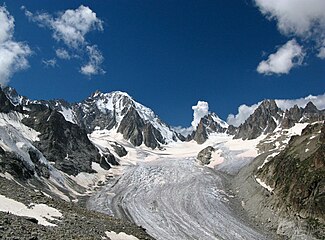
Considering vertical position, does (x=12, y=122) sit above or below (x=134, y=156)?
below

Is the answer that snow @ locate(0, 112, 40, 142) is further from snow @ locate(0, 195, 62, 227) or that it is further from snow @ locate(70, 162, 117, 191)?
snow @ locate(0, 195, 62, 227)

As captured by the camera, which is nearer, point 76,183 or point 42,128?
point 76,183

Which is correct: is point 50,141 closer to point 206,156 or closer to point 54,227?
point 206,156

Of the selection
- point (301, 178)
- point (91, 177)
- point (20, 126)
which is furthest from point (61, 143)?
point (301, 178)

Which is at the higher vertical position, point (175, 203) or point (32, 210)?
point (175, 203)

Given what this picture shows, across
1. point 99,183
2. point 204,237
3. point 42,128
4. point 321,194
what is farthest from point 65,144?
point 321,194

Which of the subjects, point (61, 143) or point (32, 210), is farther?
point (61, 143)

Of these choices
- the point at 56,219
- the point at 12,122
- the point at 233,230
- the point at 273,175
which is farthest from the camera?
the point at 12,122

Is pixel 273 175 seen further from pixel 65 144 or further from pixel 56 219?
pixel 65 144
